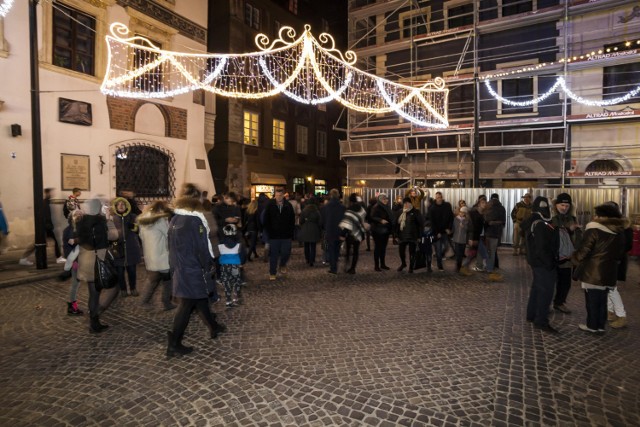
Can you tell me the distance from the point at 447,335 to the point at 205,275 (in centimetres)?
320

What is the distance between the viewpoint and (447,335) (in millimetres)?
5066

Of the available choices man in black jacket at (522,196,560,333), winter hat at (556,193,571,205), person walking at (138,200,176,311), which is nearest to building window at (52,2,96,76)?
person walking at (138,200,176,311)

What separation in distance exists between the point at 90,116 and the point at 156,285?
8914mm

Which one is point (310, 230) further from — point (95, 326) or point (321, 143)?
point (321, 143)

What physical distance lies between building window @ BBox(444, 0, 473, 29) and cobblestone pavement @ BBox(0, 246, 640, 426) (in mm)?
17138

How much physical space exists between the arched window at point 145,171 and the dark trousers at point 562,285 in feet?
42.4

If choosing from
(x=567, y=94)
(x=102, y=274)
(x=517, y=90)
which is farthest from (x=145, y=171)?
(x=567, y=94)

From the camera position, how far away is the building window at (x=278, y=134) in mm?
25234

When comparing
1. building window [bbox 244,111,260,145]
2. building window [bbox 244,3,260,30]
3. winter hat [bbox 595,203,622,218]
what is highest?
building window [bbox 244,3,260,30]

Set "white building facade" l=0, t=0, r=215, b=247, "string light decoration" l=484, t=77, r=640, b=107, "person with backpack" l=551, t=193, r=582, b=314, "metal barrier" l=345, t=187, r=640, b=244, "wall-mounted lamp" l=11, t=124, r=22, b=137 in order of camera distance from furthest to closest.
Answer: "string light decoration" l=484, t=77, r=640, b=107
"metal barrier" l=345, t=187, r=640, b=244
"white building facade" l=0, t=0, r=215, b=247
"wall-mounted lamp" l=11, t=124, r=22, b=137
"person with backpack" l=551, t=193, r=582, b=314

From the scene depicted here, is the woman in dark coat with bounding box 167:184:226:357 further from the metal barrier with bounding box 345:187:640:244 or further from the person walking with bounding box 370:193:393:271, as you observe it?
the metal barrier with bounding box 345:187:640:244

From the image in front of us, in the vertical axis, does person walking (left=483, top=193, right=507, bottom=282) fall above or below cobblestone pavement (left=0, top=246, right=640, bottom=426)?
above

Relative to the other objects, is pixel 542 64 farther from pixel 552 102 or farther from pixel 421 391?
pixel 421 391

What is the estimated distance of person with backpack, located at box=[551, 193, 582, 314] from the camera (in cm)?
567
